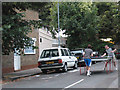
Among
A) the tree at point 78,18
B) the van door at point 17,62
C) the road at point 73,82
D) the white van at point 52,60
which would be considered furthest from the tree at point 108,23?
the road at point 73,82

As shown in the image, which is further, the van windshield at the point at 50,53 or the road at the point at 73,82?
the van windshield at the point at 50,53

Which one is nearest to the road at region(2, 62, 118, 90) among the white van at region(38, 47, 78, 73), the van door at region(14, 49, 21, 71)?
the white van at region(38, 47, 78, 73)

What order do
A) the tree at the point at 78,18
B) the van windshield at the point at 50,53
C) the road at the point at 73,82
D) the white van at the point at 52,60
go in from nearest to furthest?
the road at the point at 73,82
the white van at the point at 52,60
the van windshield at the point at 50,53
the tree at the point at 78,18

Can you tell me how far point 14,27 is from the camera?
43.5ft

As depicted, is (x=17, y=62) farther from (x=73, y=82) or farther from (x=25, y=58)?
(x=73, y=82)

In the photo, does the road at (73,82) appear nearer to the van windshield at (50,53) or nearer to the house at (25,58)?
the van windshield at (50,53)

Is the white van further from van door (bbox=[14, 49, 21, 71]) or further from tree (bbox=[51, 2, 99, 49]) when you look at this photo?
tree (bbox=[51, 2, 99, 49])

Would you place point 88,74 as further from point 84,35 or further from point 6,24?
point 84,35

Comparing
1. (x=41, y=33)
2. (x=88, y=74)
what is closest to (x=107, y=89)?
(x=88, y=74)

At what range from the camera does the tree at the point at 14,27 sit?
12773 millimetres

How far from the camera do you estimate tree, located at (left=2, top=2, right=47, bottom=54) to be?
1277 cm

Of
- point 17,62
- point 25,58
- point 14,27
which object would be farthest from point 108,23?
point 14,27

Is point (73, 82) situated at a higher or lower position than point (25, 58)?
lower

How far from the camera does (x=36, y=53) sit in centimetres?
2483
